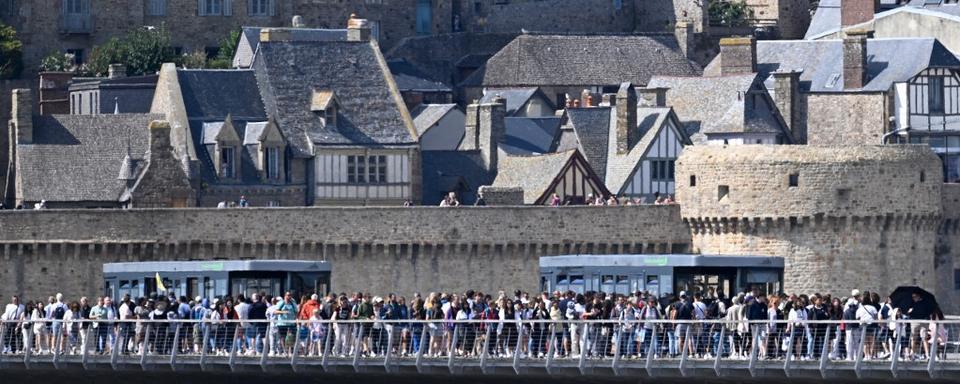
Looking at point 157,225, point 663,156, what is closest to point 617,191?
point 663,156

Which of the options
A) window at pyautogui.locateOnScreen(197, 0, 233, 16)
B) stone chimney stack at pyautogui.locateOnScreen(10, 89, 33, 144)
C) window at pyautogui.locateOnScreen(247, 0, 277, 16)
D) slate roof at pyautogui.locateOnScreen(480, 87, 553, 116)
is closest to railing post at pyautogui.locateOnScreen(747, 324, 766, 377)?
stone chimney stack at pyautogui.locateOnScreen(10, 89, 33, 144)

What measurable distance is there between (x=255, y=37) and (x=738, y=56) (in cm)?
1347

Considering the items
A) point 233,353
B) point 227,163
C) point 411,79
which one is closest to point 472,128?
point 227,163

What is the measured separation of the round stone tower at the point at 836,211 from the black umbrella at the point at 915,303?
6.16 feet

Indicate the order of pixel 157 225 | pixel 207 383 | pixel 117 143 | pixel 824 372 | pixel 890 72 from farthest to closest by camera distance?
pixel 890 72, pixel 117 143, pixel 157 225, pixel 207 383, pixel 824 372

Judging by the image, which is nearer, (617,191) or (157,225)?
(157,225)

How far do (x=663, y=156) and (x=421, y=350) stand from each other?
29192 millimetres

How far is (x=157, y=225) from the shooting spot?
261ft

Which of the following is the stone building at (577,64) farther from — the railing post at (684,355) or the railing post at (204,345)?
the railing post at (684,355)

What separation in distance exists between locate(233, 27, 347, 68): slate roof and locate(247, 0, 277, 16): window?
4.72 metres

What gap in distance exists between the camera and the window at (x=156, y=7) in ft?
357

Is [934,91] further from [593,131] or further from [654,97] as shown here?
[593,131]

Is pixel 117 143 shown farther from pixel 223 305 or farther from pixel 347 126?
pixel 223 305

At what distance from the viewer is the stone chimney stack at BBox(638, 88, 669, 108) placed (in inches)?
3723
